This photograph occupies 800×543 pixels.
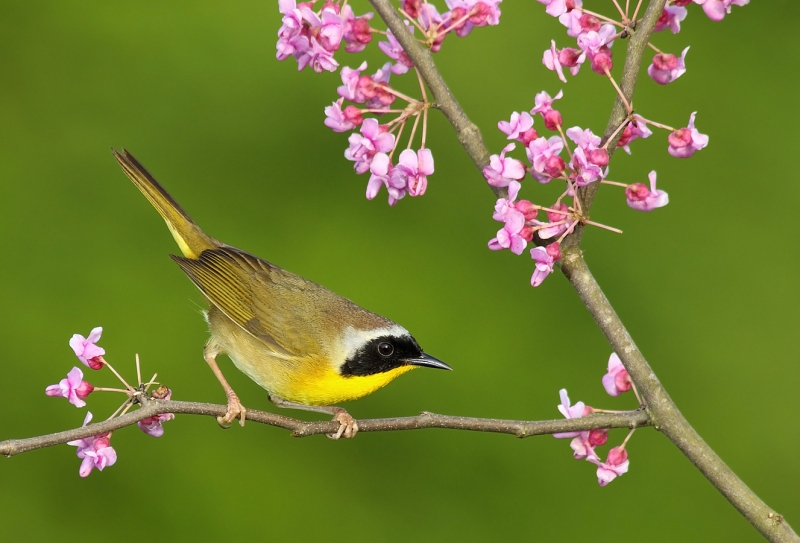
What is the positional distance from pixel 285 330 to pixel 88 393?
94cm

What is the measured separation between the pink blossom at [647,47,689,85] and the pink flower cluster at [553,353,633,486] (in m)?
0.58

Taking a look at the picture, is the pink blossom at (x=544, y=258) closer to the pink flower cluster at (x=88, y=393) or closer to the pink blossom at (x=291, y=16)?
the pink blossom at (x=291, y=16)

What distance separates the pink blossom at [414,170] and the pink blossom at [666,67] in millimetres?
454

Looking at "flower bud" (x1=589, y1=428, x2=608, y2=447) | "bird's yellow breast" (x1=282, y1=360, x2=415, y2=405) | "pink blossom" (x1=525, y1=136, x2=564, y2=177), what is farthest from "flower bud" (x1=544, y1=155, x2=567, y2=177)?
"bird's yellow breast" (x1=282, y1=360, x2=415, y2=405)

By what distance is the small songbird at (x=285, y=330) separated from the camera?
2623 mm

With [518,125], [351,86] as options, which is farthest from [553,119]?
[351,86]

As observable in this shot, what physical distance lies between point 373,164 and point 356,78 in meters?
0.17

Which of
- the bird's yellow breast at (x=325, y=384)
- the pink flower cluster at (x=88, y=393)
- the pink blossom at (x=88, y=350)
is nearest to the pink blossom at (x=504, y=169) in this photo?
the pink flower cluster at (x=88, y=393)

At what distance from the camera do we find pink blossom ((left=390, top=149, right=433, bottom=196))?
5.70 ft

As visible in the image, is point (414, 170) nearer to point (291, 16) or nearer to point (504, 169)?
point (504, 169)

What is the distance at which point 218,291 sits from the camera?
2.95 metres

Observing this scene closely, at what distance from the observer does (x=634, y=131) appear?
1676mm

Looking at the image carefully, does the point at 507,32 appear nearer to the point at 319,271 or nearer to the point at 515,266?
the point at 515,266

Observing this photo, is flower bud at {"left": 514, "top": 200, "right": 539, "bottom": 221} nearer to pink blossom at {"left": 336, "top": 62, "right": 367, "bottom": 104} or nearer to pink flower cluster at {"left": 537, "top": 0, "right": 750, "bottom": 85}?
pink flower cluster at {"left": 537, "top": 0, "right": 750, "bottom": 85}
